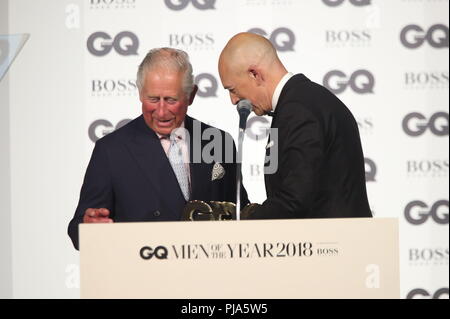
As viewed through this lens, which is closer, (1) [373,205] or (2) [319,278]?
(2) [319,278]

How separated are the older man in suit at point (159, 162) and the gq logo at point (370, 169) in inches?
35.9

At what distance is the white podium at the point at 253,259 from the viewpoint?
1.92 metres

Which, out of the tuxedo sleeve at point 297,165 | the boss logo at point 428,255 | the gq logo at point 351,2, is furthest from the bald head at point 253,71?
the boss logo at point 428,255

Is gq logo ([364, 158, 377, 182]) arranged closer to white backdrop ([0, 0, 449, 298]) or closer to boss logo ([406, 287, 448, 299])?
white backdrop ([0, 0, 449, 298])

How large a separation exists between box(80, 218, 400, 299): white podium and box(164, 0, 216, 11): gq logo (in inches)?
79.2

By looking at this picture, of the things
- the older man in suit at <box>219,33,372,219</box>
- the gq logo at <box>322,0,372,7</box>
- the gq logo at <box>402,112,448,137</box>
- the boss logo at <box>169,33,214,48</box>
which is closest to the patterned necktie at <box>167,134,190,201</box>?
the older man in suit at <box>219,33,372,219</box>

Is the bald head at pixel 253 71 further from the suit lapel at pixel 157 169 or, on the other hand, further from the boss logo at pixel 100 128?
the boss logo at pixel 100 128

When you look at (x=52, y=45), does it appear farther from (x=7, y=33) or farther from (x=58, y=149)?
(x=58, y=149)

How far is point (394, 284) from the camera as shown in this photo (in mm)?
1950

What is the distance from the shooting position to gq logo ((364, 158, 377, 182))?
143 inches

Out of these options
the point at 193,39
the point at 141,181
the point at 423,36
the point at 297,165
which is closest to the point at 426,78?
the point at 423,36

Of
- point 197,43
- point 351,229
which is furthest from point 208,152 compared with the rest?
point 351,229

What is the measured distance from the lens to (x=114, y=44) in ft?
11.7

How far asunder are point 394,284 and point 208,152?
1371 millimetres
